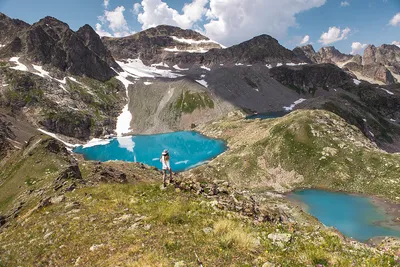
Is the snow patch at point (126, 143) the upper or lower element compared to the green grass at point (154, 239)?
lower

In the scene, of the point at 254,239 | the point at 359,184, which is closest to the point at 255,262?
the point at 254,239

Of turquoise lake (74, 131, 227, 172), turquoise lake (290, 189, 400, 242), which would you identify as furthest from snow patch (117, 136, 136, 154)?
turquoise lake (290, 189, 400, 242)

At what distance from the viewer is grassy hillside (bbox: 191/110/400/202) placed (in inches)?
2712

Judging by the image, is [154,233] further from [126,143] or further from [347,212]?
[126,143]

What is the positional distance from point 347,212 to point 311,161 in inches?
892

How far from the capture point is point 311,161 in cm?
7862

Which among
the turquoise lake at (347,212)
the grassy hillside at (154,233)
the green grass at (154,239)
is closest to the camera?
the green grass at (154,239)

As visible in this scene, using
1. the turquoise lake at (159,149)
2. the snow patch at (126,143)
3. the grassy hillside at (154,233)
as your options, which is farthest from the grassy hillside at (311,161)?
the snow patch at (126,143)

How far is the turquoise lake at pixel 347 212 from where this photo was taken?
1935 inches

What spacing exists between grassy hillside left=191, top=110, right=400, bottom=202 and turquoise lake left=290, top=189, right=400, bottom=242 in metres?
4.46

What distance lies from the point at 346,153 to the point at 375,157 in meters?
7.15

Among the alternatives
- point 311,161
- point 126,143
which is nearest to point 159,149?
point 126,143

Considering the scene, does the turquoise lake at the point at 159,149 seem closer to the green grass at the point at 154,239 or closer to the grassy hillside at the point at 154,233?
the grassy hillside at the point at 154,233

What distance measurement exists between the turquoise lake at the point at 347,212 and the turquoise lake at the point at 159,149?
162 feet
